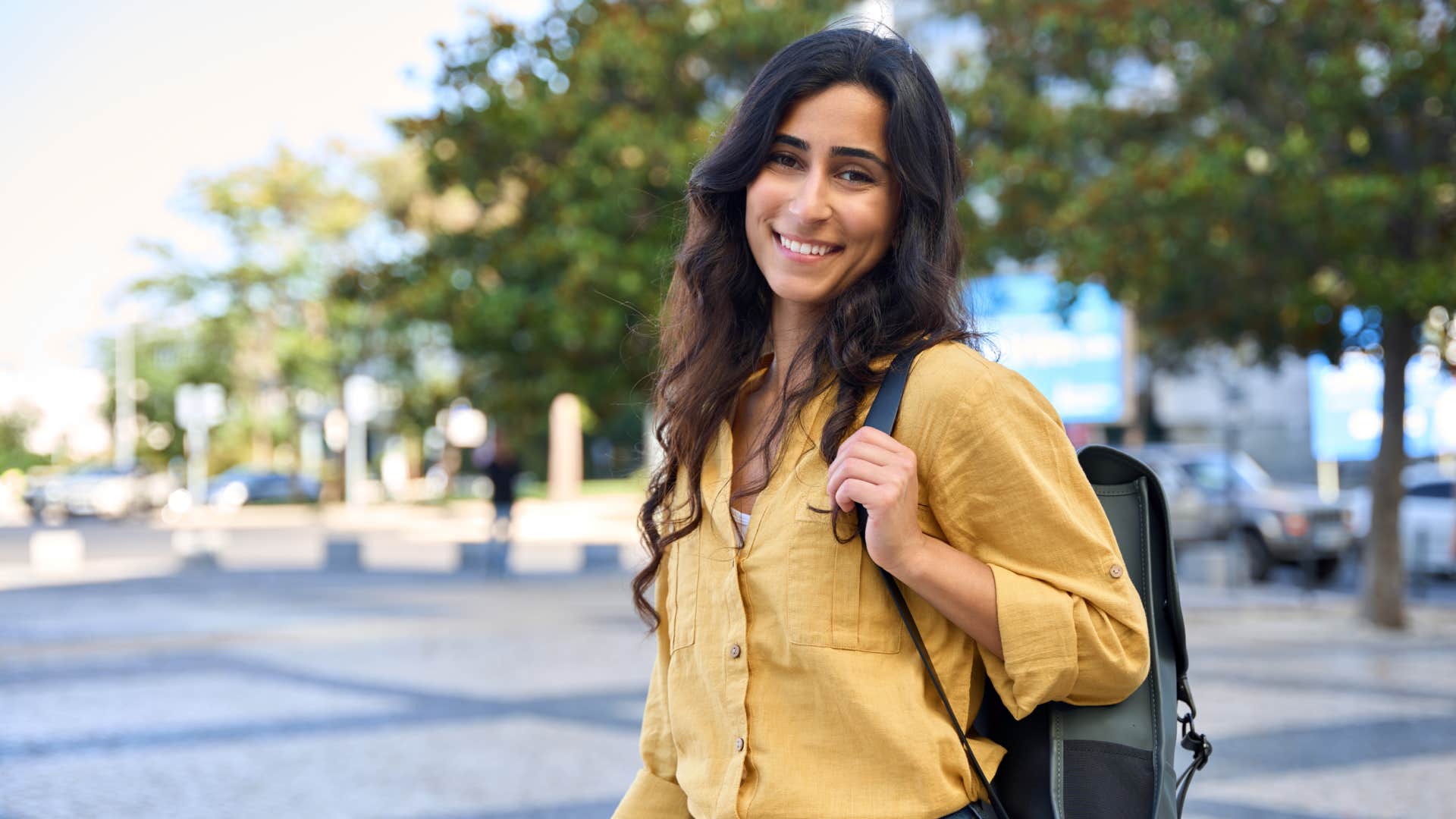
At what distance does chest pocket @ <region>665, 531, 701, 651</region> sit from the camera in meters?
1.81

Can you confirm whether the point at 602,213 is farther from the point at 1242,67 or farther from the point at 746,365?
the point at 746,365

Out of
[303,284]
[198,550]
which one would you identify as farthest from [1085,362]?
[303,284]

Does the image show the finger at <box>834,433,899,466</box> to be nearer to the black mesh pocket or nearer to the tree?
the black mesh pocket

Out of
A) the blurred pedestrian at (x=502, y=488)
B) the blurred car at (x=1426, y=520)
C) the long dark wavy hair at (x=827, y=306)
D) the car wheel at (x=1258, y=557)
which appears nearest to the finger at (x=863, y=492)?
the long dark wavy hair at (x=827, y=306)

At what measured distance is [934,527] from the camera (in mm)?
1636

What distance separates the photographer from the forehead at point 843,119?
5.83ft

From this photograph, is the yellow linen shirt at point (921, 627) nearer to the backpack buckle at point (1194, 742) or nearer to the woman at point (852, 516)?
the woman at point (852, 516)

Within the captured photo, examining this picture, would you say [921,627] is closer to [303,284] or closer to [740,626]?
[740,626]

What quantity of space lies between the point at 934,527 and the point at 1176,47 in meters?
12.4

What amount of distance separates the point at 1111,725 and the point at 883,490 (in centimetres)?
41

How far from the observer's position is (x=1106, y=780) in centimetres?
162

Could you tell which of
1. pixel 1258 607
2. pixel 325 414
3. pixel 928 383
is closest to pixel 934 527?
pixel 928 383

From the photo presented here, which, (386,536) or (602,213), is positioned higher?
(602,213)

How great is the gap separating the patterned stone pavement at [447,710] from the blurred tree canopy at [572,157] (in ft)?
11.1
